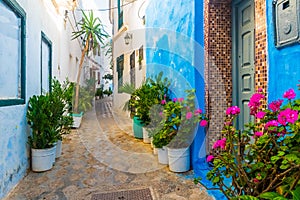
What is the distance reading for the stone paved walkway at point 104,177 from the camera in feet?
8.98

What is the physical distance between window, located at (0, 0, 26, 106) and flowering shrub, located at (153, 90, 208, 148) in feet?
7.48

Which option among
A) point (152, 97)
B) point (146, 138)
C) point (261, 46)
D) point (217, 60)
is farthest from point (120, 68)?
point (261, 46)

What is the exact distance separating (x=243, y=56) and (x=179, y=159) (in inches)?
68.9

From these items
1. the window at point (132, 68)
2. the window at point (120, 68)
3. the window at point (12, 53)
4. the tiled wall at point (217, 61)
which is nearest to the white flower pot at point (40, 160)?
the window at point (12, 53)

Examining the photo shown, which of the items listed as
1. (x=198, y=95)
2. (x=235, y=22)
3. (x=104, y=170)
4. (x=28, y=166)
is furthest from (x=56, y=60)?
(x=235, y=22)

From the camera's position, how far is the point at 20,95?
3.40 meters

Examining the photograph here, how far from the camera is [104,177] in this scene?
327 centimetres

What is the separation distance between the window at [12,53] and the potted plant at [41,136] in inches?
10.0

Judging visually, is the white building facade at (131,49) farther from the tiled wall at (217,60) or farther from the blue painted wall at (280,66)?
the blue painted wall at (280,66)

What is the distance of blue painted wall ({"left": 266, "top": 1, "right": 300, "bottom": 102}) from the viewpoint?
168 cm

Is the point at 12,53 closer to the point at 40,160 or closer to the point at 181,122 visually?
the point at 40,160

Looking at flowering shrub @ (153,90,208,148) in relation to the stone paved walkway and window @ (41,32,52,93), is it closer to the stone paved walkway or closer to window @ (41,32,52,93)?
the stone paved walkway

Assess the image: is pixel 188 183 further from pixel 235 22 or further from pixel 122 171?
pixel 235 22

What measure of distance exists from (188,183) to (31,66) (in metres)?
3.26
